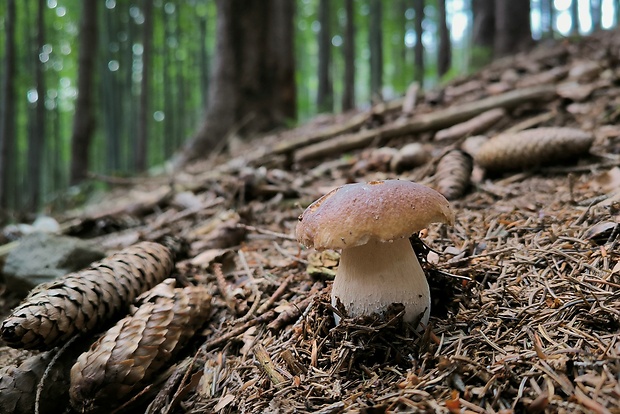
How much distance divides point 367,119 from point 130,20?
1684 centimetres

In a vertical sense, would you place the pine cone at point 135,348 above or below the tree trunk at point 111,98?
below

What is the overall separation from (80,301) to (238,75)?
673 centimetres

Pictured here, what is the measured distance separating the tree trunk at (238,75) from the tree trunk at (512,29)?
164 inches

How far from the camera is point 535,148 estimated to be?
2547 mm

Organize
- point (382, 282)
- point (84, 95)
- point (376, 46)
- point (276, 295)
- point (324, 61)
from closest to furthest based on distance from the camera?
1. point (382, 282)
2. point (276, 295)
3. point (84, 95)
4. point (324, 61)
5. point (376, 46)

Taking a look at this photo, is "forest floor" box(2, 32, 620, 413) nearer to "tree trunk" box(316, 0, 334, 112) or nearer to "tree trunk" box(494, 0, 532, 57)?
"tree trunk" box(494, 0, 532, 57)

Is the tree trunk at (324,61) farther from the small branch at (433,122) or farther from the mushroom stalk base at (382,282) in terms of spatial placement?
the mushroom stalk base at (382,282)

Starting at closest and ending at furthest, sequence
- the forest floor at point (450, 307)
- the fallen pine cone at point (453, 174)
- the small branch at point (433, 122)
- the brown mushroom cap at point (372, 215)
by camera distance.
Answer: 1. the forest floor at point (450, 307)
2. the brown mushroom cap at point (372, 215)
3. the fallen pine cone at point (453, 174)
4. the small branch at point (433, 122)

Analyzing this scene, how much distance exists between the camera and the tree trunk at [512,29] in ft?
21.1

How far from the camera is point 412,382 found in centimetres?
120

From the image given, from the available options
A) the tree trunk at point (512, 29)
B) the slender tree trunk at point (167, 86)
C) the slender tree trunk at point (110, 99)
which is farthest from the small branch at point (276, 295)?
the slender tree trunk at point (167, 86)

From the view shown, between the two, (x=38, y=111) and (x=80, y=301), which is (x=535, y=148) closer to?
(x=80, y=301)

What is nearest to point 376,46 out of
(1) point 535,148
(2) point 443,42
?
(2) point 443,42

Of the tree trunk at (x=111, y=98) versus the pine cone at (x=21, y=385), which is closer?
the pine cone at (x=21, y=385)
